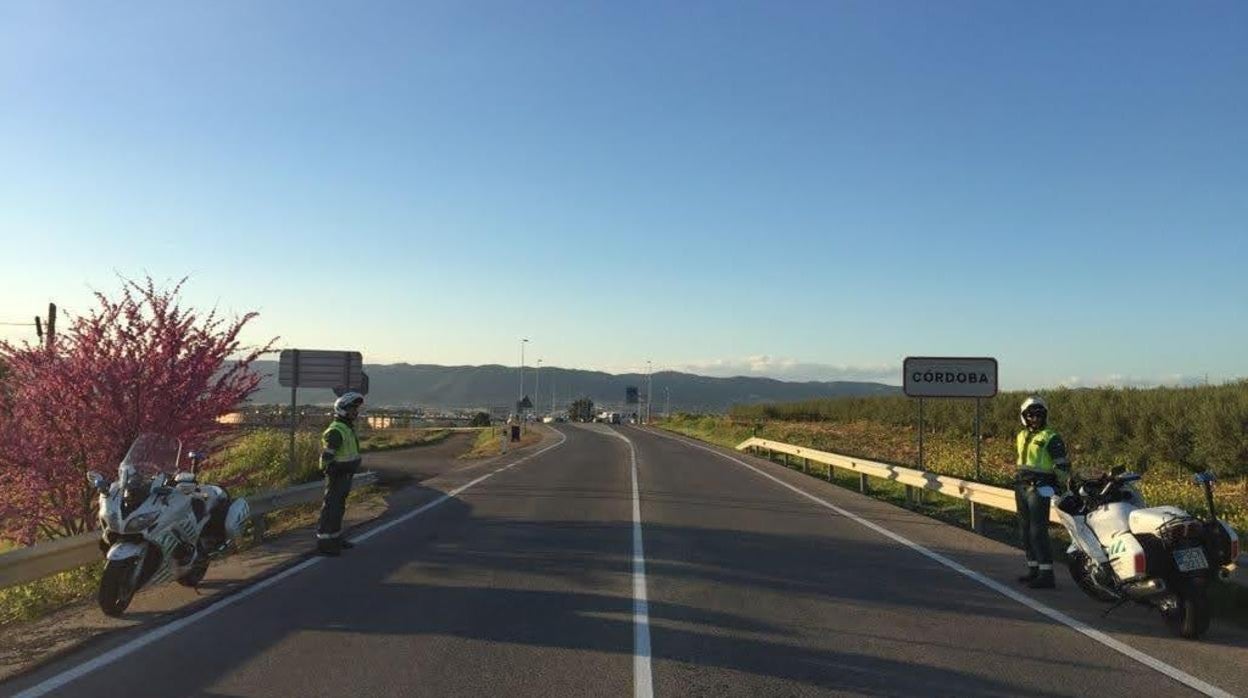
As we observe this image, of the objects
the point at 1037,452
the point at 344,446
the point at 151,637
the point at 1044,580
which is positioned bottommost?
the point at 151,637

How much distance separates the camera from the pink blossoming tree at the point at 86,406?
37.6 ft

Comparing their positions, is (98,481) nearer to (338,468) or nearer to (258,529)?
(338,468)

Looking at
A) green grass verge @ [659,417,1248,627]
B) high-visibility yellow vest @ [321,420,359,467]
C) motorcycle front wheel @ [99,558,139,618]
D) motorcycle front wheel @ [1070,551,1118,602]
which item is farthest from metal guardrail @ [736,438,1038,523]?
motorcycle front wheel @ [99,558,139,618]

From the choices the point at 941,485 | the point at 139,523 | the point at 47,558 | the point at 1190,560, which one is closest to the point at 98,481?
the point at 139,523

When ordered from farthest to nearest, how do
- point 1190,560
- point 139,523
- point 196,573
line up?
point 196,573 < point 139,523 < point 1190,560

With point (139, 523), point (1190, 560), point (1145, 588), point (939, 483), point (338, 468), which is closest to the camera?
point (1190, 560)

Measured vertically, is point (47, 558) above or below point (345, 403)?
below

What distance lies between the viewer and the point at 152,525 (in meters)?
7.64

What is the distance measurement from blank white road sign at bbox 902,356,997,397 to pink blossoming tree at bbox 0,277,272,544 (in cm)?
1686

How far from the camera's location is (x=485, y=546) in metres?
11.5

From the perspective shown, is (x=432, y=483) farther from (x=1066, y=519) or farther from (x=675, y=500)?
(x=1066, y=519)

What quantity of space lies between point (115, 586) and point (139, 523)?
1.67ft

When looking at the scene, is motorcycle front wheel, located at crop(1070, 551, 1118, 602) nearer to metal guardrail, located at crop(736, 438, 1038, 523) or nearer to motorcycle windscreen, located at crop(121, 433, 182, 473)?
metal guardrail, located at crop(736, 438, 1038, 523)

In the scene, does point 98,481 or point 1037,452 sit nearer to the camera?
point 98,481
